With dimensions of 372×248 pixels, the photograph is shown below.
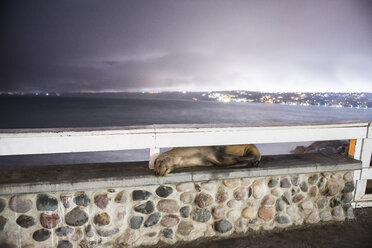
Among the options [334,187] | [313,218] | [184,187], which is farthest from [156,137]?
[334,187]

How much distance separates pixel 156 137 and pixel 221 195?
991 millimetres

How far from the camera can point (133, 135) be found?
8.19 feet

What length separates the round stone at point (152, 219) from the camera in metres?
2.64

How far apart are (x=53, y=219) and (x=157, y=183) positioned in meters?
1.02

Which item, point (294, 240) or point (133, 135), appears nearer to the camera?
point (133, 135)

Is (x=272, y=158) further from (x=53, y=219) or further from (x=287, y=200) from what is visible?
(x=53, y=219)

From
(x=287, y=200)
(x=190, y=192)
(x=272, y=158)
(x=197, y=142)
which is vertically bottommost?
(x=287, y=200)

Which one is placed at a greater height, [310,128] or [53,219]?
[310,128]

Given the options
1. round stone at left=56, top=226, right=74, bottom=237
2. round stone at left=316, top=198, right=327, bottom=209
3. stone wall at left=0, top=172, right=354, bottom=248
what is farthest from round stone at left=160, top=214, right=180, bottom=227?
round stone at left=316, top=198, right=327, bottom=209

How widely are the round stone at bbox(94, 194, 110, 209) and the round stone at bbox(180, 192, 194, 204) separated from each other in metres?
0.76

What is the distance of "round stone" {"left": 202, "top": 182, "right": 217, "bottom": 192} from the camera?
9.04ft

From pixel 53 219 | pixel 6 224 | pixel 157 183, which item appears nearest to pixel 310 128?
pixel 157 183

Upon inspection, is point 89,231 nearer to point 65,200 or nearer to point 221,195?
point 65,200

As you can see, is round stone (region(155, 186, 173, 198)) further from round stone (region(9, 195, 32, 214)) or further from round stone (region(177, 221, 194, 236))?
round stone (region(9, 195, 32, 214))
